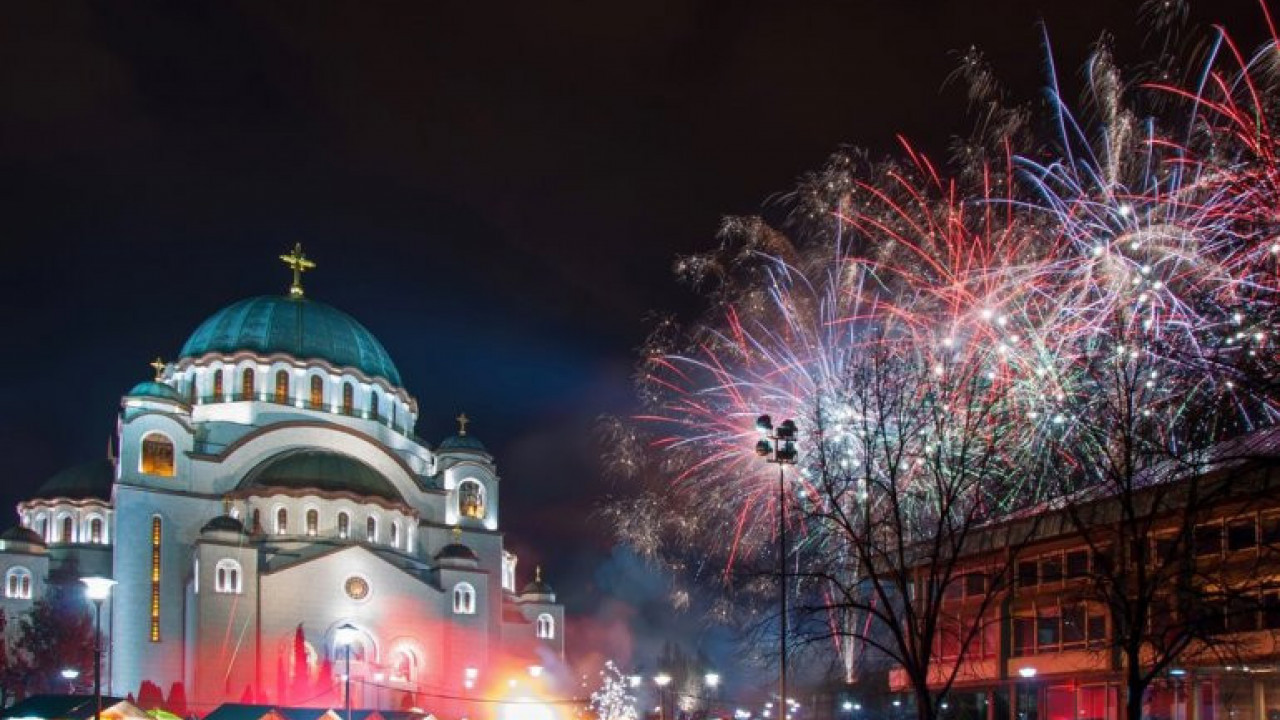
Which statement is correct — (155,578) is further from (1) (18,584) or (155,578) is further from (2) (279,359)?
(2) (279,359)

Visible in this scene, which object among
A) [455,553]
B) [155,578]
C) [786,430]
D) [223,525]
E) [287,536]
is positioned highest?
[786,430]

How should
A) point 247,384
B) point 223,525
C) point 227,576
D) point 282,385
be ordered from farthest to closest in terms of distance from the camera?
point 282,385, point 247,384, point 223,525, point 227,576

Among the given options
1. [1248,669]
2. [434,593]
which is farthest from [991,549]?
[434,593]

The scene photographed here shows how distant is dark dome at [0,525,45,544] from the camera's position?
62438 mm

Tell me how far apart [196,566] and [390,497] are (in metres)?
10.7

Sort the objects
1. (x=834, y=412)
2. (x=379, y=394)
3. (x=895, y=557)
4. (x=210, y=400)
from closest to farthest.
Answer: (x=834, y=412), (x=895, y=557), (x=210, y=400), (x=379, y=394)

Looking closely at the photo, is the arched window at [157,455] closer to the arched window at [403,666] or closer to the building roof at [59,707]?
the arched window at [403,666]

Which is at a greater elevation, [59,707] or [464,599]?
[464,599]

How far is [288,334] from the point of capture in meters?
69.9

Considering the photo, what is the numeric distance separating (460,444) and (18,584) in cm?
2447

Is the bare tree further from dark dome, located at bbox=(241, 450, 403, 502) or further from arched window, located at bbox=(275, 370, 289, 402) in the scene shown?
arched window, located at bbox=(275, 370, 289, 402)

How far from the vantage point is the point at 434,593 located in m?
63.3

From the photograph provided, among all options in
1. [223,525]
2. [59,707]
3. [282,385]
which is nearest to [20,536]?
[223,525]

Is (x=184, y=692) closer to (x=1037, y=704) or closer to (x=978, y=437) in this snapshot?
(x=1037, y=704)
